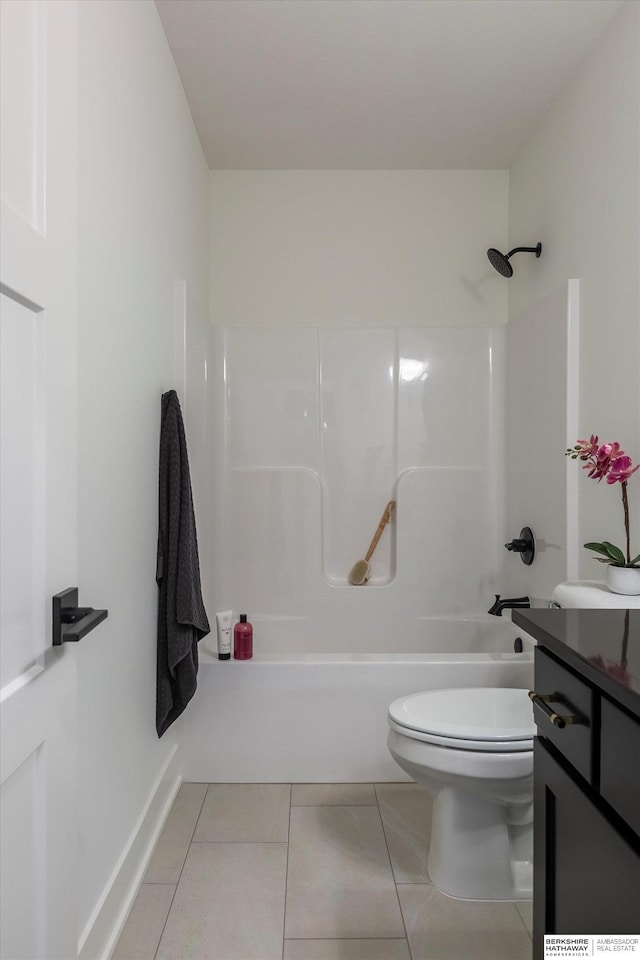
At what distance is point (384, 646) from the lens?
3172mm

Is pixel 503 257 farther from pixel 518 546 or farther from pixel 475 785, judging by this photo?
pixel 475 785

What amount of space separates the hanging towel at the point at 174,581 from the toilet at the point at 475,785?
2.16ft

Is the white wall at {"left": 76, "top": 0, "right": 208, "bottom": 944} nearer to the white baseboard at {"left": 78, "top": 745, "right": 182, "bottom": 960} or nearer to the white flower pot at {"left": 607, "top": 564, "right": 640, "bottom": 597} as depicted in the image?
the white baseboard at {"left": 78, "top": 745, "right": 182, "bottom": 960}

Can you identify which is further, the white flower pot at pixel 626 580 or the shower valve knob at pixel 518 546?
the shower valve knob at pixel 518 546

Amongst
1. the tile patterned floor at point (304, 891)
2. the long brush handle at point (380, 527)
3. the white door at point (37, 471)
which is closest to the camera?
the white door at point (37, 471)

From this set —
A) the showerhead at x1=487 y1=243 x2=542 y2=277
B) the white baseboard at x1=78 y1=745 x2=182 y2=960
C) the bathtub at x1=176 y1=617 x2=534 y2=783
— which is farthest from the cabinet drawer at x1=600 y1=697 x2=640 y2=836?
the showerhead at x1=487 y1=243 x2=542 y2=277

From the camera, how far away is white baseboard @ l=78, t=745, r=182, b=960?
1.50 m

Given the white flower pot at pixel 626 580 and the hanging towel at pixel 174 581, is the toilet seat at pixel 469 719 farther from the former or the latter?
the hanging towel at pixel 174 581

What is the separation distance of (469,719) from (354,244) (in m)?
2.27

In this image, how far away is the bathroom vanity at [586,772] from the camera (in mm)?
822

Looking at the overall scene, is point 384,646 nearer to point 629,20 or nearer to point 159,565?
point 159,565

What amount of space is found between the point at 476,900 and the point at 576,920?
981 mm

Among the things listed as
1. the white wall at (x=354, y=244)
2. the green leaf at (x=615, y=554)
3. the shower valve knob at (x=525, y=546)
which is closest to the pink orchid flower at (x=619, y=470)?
the green leaf at (x=615, y=554)
